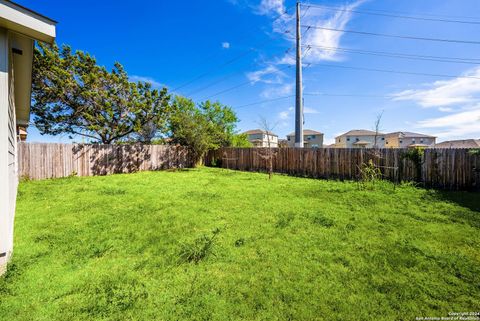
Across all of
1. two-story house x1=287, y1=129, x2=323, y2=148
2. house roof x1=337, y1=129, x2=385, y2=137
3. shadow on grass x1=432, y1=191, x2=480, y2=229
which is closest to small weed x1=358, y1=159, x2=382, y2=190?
shadow on grass x1=432, y1=191, x2=480, y2=229

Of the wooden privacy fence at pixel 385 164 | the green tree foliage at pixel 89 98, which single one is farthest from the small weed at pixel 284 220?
the green tree foliage at pixel 89 98

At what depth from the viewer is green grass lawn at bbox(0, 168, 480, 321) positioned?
211 cm

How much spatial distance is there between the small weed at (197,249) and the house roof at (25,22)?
3.42 metres

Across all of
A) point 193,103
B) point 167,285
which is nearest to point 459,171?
point 167,285

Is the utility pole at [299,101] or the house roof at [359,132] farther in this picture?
the house roof at [359,132]

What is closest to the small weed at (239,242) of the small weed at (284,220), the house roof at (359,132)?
the small weed at (284,220)

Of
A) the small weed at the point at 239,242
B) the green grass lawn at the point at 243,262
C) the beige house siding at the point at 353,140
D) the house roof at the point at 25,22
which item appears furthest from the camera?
the beige house siding at the point at 353,140

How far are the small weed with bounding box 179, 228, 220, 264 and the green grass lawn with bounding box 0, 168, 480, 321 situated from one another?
18 millimetres

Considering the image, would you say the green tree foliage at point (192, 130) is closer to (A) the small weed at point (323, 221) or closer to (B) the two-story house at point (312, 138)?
(A) the small weed at point (323, 221)

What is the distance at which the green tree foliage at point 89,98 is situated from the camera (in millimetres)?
12836

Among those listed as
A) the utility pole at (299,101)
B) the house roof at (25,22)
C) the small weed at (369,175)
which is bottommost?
the small weed at (369,175)

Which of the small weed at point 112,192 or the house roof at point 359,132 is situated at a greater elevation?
the house roof at point 359,132

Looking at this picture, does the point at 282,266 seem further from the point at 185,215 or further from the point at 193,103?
the point at 193,103

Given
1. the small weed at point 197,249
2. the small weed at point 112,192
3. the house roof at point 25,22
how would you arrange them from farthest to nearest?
the small weed at point 112,192 < the small weed at point 197,249 < the house roof at point 25,22
